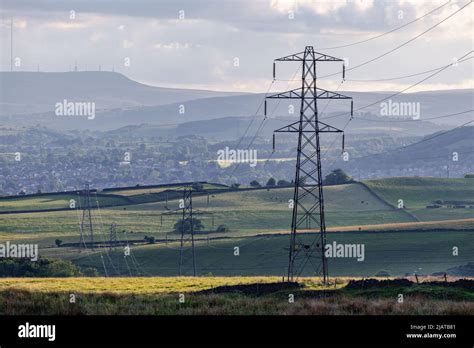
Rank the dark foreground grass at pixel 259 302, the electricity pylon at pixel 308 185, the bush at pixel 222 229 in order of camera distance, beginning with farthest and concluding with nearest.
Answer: the bush at pixel 222 229 < the electricity pylon at pixel 308 185 < the dark foreground grass at pixel 259 302

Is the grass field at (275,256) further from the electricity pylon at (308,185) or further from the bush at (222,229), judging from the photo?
the bush at (222,229)

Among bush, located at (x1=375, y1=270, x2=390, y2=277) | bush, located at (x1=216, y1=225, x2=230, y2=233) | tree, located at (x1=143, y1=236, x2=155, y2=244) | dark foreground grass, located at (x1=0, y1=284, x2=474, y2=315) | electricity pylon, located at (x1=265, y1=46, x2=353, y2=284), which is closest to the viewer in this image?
dark foreground grass, located at (x1=0, y1=284, x2=474, y2=315)

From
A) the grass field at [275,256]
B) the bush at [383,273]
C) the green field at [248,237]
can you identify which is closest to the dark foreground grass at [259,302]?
the bush at [383,273]

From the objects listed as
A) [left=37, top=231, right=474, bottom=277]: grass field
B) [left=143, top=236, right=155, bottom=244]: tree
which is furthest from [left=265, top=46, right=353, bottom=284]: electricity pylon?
[left=143, top=236, right=155, bottom=244]: tree

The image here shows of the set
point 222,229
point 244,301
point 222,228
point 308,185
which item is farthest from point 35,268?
point 222,228

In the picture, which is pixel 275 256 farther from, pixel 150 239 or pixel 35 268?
pixel 35 268

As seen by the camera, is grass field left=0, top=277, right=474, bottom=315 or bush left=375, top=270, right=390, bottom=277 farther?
bush left=375, top=270, right=390, bottom=277

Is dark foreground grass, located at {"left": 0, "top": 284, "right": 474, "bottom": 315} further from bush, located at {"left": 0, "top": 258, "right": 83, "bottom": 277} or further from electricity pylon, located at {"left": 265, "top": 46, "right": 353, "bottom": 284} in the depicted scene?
bush, located at {"left": 0, "top": 258, "right": 83, "bottom": 277}
